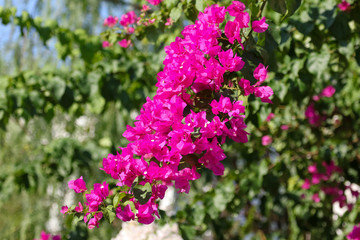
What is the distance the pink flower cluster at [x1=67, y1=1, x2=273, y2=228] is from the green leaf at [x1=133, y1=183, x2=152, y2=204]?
0.04ft

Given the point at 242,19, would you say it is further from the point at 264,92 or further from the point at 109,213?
the point at 109,213

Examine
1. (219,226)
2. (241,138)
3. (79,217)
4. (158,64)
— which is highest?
(241,138)

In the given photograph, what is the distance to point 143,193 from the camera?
35.1 inches

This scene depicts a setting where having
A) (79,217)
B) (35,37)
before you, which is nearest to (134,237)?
(79,217)

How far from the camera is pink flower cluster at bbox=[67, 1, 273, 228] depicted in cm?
90

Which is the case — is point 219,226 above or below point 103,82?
below

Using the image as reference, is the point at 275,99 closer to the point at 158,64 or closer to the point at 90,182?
the point at 158,64

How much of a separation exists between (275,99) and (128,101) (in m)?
0.64

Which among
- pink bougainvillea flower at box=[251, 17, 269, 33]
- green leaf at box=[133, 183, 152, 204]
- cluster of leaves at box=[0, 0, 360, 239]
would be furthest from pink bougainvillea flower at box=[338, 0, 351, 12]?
green leaf at box=[133, 183, 152, 204]

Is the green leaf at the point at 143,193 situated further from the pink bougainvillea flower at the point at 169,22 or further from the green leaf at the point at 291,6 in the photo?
the pink bougainvillea flower at the point at 169,22

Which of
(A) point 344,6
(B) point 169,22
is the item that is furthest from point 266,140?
(B) point 169,22

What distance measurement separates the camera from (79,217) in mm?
952

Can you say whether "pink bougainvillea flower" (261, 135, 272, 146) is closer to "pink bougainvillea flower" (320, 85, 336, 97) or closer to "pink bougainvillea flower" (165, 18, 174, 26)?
"pink bougainvillea flower" (320, 85, 336, 97)

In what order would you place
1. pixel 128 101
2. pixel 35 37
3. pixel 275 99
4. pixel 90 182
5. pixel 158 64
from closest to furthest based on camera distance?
1. pixel 275 99
2. pixel 158 64
3. pixel 128 101
4. pixel 90 182
5. pixel 35 37
